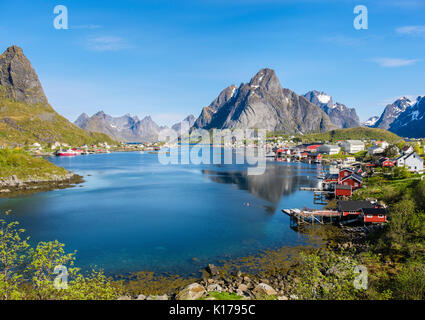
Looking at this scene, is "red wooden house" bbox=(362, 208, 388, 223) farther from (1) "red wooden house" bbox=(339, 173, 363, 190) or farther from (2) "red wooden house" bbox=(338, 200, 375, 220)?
(1) "red wooden house" bbox=(339, 173, 363, 190)

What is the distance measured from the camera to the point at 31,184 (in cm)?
6219

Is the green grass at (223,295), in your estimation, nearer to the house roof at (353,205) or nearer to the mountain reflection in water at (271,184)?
the house roof at (353,205)

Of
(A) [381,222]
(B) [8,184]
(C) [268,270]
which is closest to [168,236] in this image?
(C) [268,270]

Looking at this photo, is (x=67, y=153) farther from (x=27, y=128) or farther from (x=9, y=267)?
(x=9, y=267)

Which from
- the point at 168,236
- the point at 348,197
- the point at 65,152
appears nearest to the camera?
the point at 168,236

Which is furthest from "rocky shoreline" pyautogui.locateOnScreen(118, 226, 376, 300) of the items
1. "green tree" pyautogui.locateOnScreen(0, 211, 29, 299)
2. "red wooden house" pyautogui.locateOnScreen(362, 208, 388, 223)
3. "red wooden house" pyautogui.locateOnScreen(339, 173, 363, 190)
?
"red wooden house" pyautogui.locateOnScreen(339, 173, 363, 190)

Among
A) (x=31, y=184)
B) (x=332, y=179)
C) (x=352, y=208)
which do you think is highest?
(x=332, y=179)

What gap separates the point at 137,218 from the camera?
39.9m

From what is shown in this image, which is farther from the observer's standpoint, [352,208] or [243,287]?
[352,208]

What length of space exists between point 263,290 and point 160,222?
2187 centimetres

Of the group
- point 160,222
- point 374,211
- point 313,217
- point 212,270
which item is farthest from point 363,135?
point 212,270

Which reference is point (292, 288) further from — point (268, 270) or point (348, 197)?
point (348, 197)

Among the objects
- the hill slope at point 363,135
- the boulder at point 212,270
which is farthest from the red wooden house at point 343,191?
the hill slope at point 363,135
